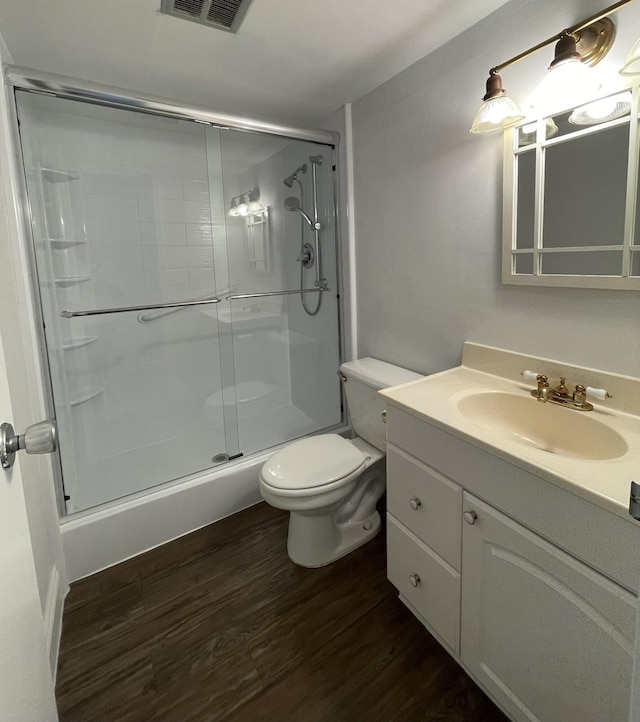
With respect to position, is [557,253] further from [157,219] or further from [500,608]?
[157,219]

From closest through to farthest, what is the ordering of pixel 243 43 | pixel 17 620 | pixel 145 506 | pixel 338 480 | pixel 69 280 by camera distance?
pixel 17 620 → pixel 243 43 → pixel 338 480 → pixel 145 506 → pixel 69 280

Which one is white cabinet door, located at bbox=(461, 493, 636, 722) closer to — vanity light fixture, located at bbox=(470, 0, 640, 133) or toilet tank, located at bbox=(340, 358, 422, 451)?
toilet tank, located at bbox=(340, 358, 422, 451)

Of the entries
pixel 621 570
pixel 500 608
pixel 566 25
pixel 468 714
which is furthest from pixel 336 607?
pixel 566 25

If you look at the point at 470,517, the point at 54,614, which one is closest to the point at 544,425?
the point at 470,517

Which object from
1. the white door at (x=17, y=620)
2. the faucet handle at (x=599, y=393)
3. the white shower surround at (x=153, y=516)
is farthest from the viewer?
the white shower surround at (x=153, y=516)

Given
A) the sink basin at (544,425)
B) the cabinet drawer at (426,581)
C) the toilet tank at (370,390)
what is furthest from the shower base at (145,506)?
the sink basin at (544,425)

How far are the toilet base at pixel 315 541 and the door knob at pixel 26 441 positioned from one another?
4.08 feet

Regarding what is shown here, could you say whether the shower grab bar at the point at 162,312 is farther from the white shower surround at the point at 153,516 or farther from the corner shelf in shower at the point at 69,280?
the white shower surround at the point at 153,516

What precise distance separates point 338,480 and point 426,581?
1.57ft

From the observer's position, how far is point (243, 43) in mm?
1545

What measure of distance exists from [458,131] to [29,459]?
1.92 metres

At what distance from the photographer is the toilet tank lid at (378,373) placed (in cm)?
183

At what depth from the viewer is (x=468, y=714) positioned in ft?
3.87

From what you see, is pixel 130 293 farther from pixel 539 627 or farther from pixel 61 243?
pixel 539 627
